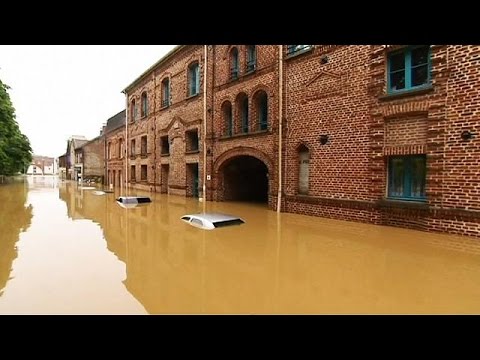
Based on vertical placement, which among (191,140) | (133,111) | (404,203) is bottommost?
(404,203)

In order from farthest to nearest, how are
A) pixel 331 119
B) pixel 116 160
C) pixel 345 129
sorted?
1. pixel 116 160
2. pixel 331 119
3. pixel 345 129

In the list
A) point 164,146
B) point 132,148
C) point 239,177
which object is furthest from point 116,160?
point 239,177

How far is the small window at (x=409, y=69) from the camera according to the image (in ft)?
25.9

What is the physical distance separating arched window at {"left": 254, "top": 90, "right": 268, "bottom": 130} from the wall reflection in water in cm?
581

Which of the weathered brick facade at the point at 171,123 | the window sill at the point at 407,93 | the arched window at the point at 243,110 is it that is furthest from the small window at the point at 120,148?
the window sill at the point at 407,93

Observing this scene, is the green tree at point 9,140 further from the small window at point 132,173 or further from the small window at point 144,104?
the small window at point 144,104

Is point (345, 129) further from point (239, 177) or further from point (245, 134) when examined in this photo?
point (239, 177)

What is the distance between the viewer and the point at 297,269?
508cm

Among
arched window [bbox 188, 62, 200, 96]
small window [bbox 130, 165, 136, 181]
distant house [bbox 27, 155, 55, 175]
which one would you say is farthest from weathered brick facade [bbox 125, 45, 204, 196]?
distant house [bbox 27, 155, 55, 175]

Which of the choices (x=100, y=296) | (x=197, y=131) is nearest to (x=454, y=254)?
(x=100, y=296)

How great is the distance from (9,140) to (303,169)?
3446cm

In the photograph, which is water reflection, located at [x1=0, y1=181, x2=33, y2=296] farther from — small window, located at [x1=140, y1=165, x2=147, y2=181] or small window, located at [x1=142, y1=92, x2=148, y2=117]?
small window, located at [x1=142, y1=92, x2=148, y2=117]

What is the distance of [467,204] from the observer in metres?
7.10

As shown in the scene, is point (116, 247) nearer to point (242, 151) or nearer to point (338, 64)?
point (242, 151)
